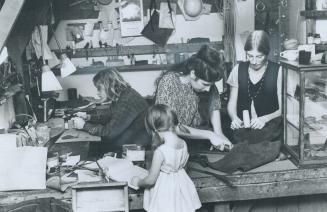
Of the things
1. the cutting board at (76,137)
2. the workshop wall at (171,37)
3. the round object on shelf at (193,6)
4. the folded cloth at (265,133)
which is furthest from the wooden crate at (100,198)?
the round object on shelf at (193,6)

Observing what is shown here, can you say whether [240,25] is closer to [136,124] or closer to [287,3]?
[287,3]

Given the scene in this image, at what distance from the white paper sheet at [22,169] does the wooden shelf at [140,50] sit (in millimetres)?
3203

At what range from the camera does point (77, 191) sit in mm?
2990

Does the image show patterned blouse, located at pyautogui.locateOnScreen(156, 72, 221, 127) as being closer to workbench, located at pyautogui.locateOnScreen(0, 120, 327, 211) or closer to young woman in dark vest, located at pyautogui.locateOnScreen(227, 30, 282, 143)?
young woman in dark vest, located at pyautogui.locateOnScreen(227, 30, 282, 143)

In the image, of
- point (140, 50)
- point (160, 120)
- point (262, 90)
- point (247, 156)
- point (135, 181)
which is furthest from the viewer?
point (140, 50)

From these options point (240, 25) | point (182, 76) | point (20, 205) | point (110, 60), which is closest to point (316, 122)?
point (182, 76)

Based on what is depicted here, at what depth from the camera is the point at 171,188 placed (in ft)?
9.66

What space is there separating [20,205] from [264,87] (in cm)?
216

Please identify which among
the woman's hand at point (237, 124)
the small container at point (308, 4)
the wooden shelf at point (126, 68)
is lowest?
the woman's hand at point (237, 124)

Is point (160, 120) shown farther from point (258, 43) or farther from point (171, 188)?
point (258, 43)

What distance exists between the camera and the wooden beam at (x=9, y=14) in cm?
312

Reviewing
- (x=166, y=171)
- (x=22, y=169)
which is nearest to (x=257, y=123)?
(x=166, y=171)

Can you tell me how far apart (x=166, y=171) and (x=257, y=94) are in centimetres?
136

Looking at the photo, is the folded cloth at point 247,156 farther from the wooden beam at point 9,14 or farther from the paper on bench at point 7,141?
the wooden beam at point 9,14
